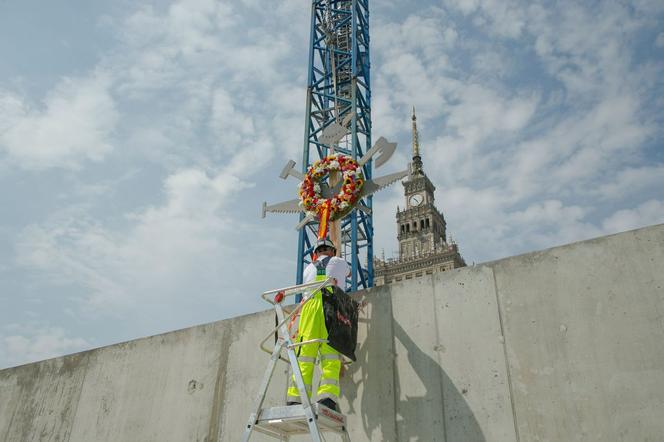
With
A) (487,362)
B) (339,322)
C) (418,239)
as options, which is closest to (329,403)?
(339,322)

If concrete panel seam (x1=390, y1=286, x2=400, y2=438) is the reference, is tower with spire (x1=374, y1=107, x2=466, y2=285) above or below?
above

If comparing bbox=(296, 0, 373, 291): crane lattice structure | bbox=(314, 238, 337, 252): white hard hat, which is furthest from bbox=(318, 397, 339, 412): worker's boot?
bbox=(296, 0, 373, 291): crane lattice structure

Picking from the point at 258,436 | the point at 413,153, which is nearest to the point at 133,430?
the point at 258,436

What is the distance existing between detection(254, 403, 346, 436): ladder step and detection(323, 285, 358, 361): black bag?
0.59m

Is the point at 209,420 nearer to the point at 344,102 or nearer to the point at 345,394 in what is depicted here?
the point at 345,394

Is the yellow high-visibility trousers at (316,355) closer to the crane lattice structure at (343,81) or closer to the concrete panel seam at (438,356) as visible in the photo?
the concrete panel seam at (438,356)

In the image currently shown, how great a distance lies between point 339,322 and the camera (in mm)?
5078

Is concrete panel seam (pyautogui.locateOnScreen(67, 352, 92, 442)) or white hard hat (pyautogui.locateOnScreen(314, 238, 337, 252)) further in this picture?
concrete panel seam (pyautogui.locateOnScreen(67, 352, 92, 442))

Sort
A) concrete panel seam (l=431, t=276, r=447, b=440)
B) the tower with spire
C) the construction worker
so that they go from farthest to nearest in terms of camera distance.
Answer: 1. the tower with spire
2. concrete panel seam (l=431, t=276, r=447, b=440)
3. the construction worker

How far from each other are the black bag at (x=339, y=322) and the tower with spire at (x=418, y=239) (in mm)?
65348

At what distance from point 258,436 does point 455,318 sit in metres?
2.33

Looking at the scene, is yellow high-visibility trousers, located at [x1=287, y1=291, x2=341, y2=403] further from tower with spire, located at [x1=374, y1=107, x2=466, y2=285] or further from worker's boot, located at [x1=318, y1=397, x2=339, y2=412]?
tower with spire, located at [x1=374, y1=107, x2=466, y2=285]

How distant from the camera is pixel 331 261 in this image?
5.51m

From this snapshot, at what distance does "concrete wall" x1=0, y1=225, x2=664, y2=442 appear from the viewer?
178 inches
